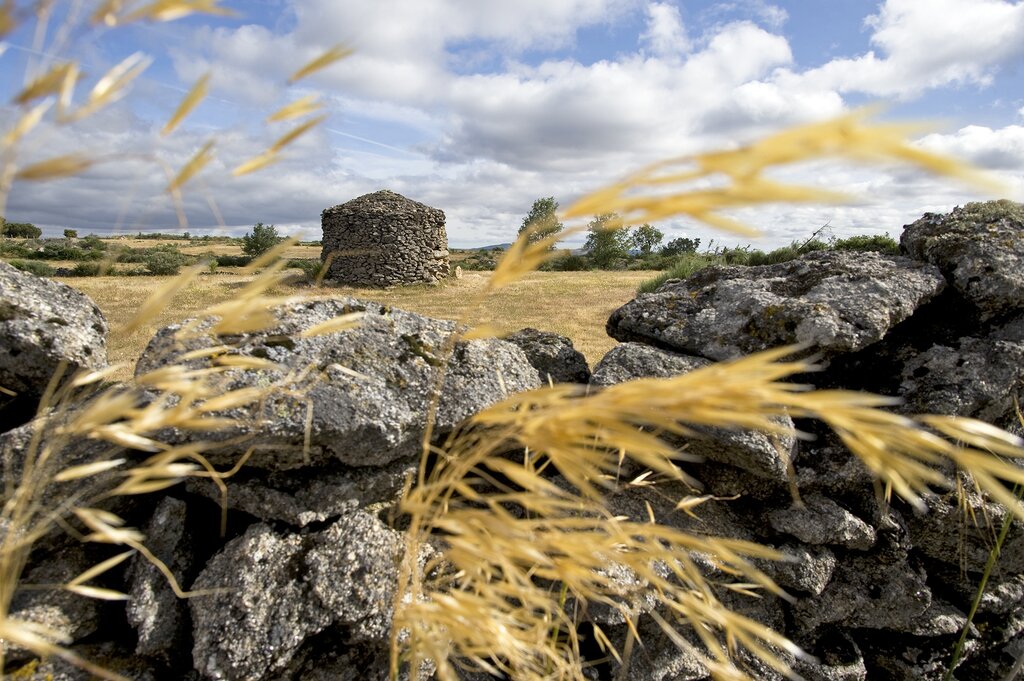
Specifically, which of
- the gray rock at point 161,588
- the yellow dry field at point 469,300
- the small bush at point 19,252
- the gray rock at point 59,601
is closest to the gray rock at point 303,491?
the gray rock at point 161,588

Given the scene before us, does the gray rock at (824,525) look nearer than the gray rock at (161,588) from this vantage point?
No

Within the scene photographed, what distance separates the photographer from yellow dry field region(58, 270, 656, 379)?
9.81 meters

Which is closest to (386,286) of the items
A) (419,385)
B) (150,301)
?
(419,385)

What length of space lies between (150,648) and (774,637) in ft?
Result: 7.34

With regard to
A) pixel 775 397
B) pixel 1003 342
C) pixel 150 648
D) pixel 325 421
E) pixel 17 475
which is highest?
pixel 775 397

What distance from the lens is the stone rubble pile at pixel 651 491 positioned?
7.73 feet

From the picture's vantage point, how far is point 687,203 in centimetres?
75

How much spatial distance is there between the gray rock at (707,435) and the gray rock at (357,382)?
467 mm

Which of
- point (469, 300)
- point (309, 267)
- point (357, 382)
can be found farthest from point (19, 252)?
point (357, 382)

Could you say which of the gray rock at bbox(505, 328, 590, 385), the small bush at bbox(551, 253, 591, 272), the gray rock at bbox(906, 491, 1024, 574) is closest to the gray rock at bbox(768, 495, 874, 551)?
the gray rock at bbox(906, 491, 1024, 574)

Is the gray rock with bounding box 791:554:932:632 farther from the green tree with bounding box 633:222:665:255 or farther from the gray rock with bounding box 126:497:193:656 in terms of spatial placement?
the green tree with bounding box 633:222:665:255

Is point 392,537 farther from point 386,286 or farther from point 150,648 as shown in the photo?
point 386,286

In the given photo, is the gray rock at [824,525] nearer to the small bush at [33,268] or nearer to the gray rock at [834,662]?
the gray rock at [834,662]

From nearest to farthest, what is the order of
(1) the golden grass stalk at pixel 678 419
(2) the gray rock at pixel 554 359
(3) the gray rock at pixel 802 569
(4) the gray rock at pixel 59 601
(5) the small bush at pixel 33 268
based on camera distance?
1. (1) the golden grass stalk at pixel 678 419
2. (4) the gray rock at pixel 59 601
3. (3) the gray rock at pixel 802 569
4. (2) the gray rock at pixel 554 359
5. (5) the small bush at pixel 33 268
